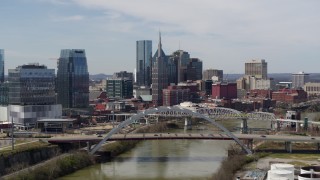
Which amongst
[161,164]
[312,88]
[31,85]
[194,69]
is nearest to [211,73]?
[194,69]

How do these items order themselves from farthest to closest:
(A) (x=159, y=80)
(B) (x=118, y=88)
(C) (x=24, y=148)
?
1. (B) (x=118, y=88)
2. (A) (x=159, y=80)
3. (C) (x=24, y=148)

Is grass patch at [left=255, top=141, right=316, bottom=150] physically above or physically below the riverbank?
above

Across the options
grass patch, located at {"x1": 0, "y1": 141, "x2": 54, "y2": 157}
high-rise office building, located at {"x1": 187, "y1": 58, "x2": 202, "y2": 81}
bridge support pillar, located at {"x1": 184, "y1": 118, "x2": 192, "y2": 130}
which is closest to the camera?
grass patch, located at {"x1": 0, "y1": 141, "x2": 54, "y2": 157}

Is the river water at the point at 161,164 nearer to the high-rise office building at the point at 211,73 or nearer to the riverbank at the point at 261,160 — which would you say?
the riverbank at the point at 261,160

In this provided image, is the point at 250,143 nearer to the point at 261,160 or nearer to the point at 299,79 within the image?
the point at 261,160

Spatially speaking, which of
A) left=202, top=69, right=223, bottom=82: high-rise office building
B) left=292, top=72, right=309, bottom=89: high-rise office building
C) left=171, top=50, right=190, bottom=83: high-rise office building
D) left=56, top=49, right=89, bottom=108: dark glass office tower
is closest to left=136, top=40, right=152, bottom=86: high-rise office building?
left=171, top=50, right=190, bottom=83: high-rise office building

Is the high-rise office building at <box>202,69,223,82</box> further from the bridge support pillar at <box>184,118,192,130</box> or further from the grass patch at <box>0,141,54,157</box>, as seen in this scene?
the grass patch at <box>0,141,54,157</box>

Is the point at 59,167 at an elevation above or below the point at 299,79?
below
